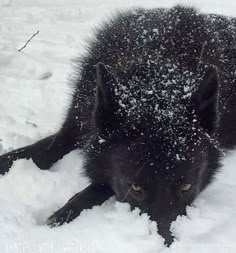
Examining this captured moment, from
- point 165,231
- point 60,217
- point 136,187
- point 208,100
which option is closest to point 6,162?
point 60,217

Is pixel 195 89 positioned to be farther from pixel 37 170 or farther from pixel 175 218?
pixel 37 170

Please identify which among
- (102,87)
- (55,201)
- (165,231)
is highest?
(102,87)

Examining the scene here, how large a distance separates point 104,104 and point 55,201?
0.85 metres

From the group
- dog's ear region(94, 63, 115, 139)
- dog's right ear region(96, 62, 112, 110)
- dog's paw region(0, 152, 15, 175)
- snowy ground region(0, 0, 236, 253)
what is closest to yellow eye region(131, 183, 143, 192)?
snowy ground region(0, 0, 236, 253)

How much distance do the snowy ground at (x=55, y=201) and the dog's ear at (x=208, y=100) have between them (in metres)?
0.57

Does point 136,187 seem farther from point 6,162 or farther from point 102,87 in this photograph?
point 6,162

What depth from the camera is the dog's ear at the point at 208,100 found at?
2.75m

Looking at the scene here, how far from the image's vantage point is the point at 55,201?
3.31 m

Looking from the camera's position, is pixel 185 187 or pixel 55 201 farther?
pixel 55 201

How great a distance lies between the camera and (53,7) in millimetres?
7719

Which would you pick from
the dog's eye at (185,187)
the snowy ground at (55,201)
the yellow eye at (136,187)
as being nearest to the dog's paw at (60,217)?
the snowy ground at (55,201)

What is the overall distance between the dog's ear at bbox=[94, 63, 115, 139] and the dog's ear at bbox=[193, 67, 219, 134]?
0.52m

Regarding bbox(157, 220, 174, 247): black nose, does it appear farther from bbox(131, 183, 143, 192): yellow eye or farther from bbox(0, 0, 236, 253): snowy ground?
bbox(131, 183, 143, 192): yellow eye

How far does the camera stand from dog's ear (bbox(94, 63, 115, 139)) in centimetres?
280
